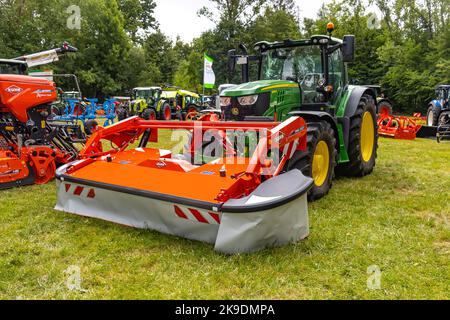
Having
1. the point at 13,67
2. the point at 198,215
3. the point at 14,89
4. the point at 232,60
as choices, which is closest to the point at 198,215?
the point at 198,215

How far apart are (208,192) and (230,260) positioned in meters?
0.58

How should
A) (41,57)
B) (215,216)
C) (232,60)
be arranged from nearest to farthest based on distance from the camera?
(215,216), (232,60), (41,57)

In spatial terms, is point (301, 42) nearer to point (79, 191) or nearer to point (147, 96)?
point (79, 191)

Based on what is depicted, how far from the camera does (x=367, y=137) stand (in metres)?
6.71

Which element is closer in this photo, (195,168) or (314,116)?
(195,168)

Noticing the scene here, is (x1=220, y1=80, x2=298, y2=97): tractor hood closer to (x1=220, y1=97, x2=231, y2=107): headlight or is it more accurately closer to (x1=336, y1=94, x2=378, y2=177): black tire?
(x1=220, y1=97, x2=231, y2=107): headlight

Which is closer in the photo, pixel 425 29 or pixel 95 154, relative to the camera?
pixel 95 154

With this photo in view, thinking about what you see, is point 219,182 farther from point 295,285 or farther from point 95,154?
point 95,154

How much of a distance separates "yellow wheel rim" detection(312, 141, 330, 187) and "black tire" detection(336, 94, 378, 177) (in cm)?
99

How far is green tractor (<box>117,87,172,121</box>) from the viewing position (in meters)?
17.5

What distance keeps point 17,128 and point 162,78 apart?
3688cm

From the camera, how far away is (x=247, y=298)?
2.63 meters

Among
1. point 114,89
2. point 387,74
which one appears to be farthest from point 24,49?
point 387,74

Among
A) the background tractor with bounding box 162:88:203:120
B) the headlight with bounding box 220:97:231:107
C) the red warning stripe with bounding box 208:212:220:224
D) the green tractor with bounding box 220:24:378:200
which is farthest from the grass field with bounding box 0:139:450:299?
the background tractor with bounding box 162:88:203:120
